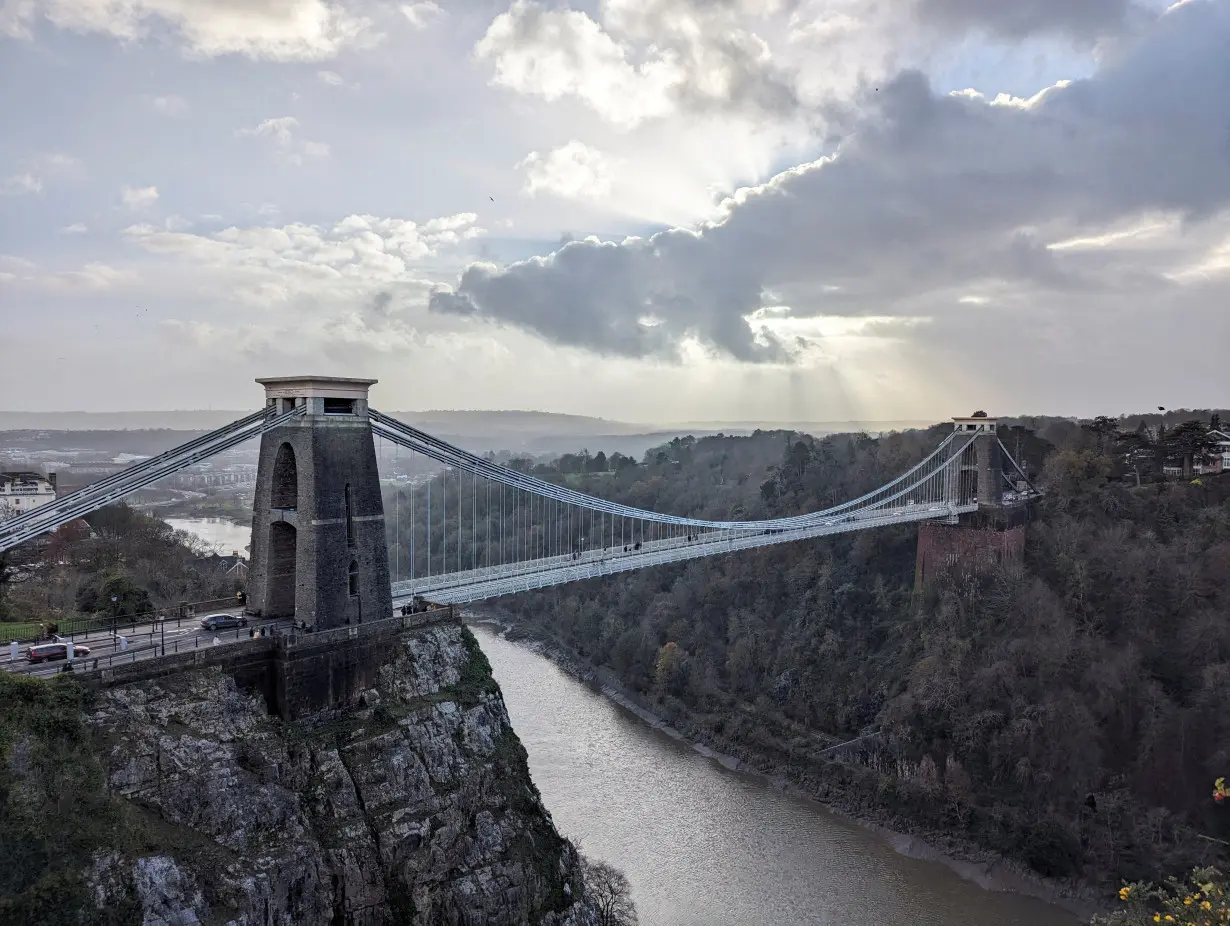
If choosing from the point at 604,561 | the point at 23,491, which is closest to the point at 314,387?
the point at 604,561

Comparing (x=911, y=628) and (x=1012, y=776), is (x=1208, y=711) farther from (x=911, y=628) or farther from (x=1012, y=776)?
(x=911, y=628)

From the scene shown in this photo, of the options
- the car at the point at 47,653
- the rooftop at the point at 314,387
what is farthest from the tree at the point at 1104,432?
the car at the point at 47,653

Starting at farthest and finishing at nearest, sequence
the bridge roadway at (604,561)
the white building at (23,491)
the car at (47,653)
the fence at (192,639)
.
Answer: the white building at (23,491) < the bridge roadway at (604,561) < the car at (47,653) < the fence at (192,639)

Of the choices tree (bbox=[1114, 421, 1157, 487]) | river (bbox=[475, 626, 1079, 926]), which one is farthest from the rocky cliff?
tree (bbox=[1114, 421, 1157, 487])

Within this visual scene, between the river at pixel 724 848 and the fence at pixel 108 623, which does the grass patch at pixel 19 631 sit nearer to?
the fence at pixel 108 623

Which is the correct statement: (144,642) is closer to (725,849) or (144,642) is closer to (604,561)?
(604,561)
